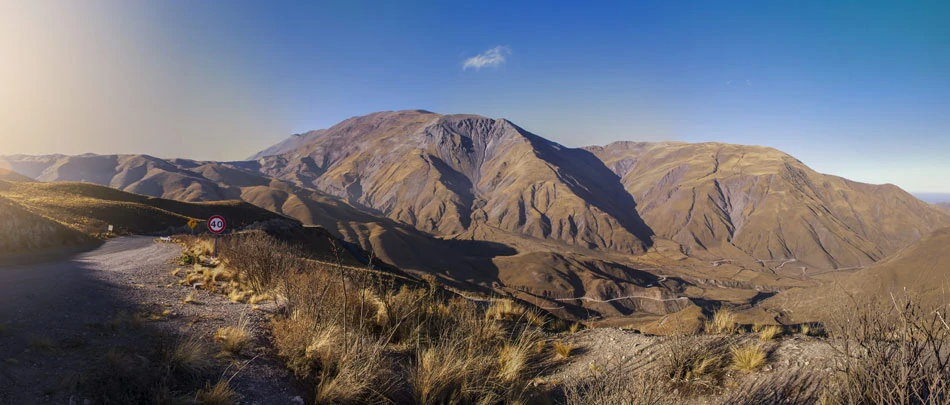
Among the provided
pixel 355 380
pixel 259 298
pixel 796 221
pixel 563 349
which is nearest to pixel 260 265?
pixel 259 298

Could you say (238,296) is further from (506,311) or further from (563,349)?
(563,349)

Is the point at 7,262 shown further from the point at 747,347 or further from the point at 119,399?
the point at 747,347

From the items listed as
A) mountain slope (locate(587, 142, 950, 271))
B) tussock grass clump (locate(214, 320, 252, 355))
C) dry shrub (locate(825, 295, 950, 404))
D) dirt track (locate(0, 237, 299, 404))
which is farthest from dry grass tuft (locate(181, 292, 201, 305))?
mountain slope (locate(587, 142, 950, 271))

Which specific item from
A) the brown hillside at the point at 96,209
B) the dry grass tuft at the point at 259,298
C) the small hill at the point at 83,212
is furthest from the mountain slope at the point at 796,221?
the dry grass tuft at the point at 259,298

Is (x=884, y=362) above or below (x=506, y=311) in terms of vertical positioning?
above

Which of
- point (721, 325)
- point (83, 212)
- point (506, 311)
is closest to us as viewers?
point (721, 325)

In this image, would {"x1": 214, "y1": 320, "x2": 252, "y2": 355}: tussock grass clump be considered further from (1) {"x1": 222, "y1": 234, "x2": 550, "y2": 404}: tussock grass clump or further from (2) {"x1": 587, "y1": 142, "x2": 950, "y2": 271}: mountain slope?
(2) {"x1": 587, "y1": 142, "x2": 950, "y2": 271}: mountain slope

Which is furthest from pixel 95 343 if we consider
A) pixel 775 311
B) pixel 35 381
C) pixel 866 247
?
pixel 866 247
